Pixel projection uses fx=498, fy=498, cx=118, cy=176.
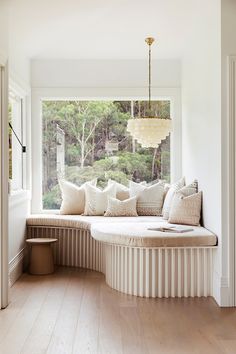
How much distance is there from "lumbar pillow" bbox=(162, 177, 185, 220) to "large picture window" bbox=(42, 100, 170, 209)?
1.98 ft

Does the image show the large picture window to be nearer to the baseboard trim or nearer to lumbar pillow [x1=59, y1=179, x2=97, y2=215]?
lumbar pillow [x1=59, y1=179, x2=97, y2=215]

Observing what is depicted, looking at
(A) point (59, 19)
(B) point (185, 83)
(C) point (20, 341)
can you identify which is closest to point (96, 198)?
(B) point (185, 83)

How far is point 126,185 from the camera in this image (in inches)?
265

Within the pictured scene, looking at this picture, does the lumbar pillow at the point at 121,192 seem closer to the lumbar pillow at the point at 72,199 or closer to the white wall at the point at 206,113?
the lumbar pillow at the point at 72,199

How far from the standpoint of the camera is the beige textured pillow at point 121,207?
6.18 meters

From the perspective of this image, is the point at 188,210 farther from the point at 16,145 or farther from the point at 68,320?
the point at 16,145

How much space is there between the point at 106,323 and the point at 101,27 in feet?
10.2

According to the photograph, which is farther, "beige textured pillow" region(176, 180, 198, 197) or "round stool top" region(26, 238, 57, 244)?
"round stool top" region(26, 238, 57, 244)

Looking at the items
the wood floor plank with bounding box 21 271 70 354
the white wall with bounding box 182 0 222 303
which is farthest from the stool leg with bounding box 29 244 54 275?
the white wall with bounding box 182 0 222 303

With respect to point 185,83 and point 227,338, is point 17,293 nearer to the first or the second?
point 227,338

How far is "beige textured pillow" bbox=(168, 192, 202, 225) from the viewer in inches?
207

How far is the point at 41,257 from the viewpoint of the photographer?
18.7 ft

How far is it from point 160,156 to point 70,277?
7.02ft

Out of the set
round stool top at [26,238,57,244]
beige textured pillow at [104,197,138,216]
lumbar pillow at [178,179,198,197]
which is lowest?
round stool top at [26,238,57,244]
